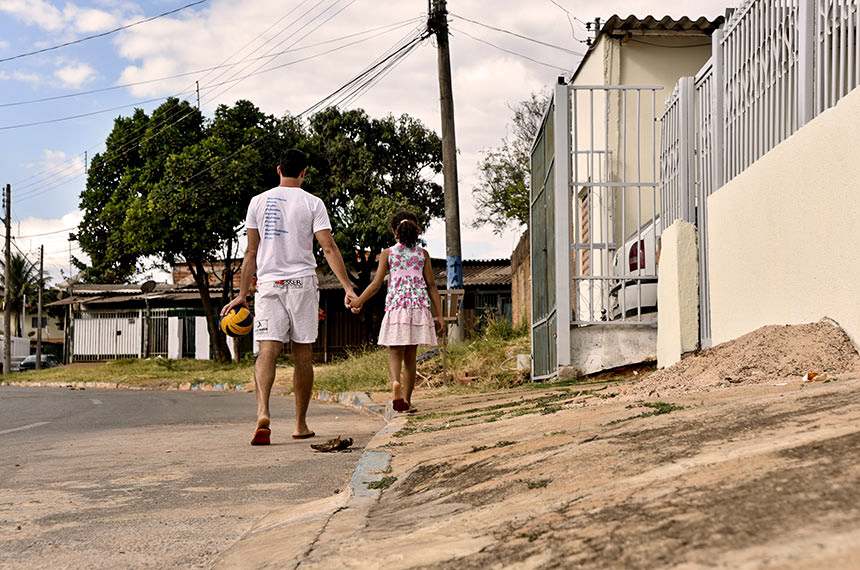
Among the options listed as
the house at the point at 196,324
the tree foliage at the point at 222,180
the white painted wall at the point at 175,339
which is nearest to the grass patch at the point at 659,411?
the tree foliage at the point at 222,180

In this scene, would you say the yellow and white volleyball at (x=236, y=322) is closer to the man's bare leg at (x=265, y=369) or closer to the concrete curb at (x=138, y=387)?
the man's bare leg at (x=265, y=369)

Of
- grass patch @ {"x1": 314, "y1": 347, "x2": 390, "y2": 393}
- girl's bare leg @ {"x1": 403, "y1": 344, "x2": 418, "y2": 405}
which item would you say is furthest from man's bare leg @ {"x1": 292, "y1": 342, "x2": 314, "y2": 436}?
grass patch @ {"x1": 314, "y1": 347, "x2": 390, "y2": 393}

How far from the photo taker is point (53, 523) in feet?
12.1

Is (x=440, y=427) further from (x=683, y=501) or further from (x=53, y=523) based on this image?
(x=683, y=501)

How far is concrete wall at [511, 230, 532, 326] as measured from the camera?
1677 cm

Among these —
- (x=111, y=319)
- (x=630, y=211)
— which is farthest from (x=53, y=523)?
(x=111, y=319)

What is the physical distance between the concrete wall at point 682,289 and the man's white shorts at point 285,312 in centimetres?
281

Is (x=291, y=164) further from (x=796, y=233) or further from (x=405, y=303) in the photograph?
(x=796, y=233)

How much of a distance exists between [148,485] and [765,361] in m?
3.27

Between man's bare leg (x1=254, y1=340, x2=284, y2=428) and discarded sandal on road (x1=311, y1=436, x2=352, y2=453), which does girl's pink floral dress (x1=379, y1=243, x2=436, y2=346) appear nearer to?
man's bare leg (x1=254, y1=340, x2=284, y2=428)

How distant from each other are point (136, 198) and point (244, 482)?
23924 millimetres

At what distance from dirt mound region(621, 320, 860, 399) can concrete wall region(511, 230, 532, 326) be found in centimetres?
986

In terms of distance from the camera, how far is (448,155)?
17.8 meters

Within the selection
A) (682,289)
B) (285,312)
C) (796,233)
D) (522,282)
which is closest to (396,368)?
(285,312)
